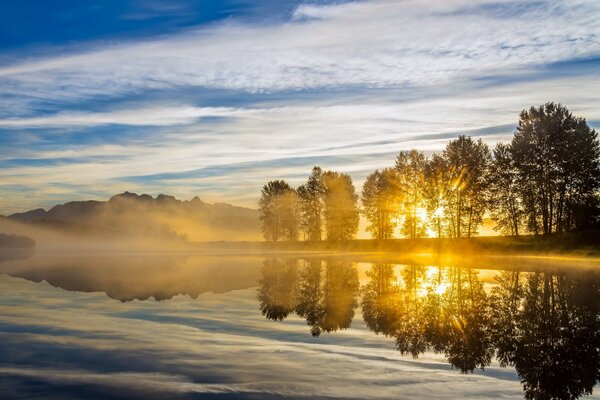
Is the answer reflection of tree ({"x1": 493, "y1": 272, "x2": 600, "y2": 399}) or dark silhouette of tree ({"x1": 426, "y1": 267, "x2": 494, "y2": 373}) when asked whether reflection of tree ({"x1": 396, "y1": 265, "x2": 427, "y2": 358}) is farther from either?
reflection of tree ({"x1": 493, "y1": 272, "x2": 600, "y2": 399})

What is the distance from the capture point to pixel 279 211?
132625 mm

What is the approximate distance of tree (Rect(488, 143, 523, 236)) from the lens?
7838cm

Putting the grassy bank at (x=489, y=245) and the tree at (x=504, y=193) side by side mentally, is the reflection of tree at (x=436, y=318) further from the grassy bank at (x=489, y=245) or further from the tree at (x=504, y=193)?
the tree at (x=504, y=193)

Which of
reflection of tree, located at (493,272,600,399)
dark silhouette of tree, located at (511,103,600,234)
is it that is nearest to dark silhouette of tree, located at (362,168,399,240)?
dark silhouette of tree, located at (511,103,600,234)

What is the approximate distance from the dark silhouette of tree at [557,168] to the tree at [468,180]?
9.69 metres

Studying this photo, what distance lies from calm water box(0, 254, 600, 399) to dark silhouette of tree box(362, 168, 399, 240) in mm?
81662

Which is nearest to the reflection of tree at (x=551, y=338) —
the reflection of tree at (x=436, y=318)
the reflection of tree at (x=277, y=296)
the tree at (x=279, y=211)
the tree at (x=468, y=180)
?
the reflection of tree at (x=436, y=318)

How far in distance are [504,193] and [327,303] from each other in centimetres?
6608

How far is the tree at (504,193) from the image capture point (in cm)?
7838

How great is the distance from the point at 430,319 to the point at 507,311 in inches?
136

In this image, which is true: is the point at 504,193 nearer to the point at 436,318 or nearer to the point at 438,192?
the point at 438,192

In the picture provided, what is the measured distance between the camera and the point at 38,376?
32.3ft

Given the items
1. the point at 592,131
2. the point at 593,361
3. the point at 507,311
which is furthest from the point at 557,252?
the point at 593,361

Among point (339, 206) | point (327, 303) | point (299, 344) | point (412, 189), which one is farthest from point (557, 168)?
point (299, 344)
